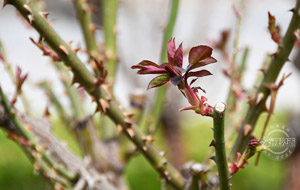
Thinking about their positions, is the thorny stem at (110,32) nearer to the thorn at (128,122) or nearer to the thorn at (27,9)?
the thorn at (128,122)

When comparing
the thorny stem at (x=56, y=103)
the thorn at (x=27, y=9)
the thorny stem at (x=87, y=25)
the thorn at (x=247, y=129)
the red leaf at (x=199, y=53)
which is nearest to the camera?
the red leaf at (x=199, y=53)

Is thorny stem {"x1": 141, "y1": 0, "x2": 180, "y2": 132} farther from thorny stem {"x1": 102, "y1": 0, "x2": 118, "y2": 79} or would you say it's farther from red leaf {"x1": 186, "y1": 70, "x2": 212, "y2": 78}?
red leaf {"x1": 186, "y1": 70, "x2": 212, "y2": 78}

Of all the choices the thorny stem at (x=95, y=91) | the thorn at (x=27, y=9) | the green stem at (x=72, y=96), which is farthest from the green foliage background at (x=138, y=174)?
the thorn at (x=27, y=9)

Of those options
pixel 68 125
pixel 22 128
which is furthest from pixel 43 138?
pixel 68 125

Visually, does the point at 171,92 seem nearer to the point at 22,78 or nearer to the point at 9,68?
the point at 9,68

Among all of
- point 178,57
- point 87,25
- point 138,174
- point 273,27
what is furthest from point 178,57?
point 138,174

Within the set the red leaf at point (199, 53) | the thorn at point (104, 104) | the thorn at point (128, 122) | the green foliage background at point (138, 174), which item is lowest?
the green foliage background at point (138, 174)

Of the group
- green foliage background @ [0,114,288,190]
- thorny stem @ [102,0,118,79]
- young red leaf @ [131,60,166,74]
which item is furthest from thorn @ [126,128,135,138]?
green foliage background @ [0,114,288,190]
